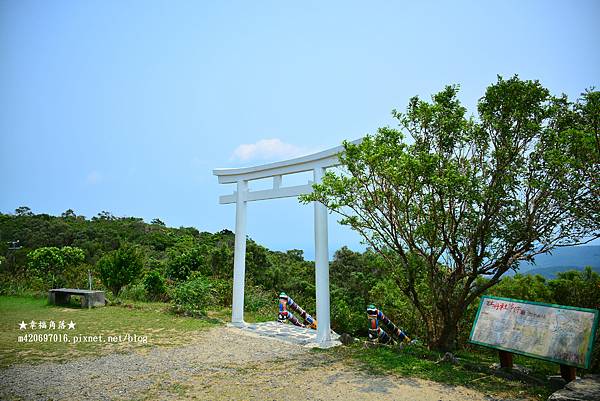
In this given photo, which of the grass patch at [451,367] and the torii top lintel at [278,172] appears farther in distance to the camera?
the torii top lintel at [278,172]

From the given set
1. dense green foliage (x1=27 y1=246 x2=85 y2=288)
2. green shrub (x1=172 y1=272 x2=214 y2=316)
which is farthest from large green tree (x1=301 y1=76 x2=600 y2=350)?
dense green foliage (x1=27 y1=246 x2=85 y2=288)

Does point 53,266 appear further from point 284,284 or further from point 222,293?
point 284,284

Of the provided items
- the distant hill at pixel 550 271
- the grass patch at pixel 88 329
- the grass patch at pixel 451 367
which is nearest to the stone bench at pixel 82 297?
the grass patch at pixel 88 329

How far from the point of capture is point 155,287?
39.7ft

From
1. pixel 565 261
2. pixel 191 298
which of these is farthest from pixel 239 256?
pixel 565 261

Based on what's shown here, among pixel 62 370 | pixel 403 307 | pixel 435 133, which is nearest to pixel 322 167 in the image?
pixel 435 133

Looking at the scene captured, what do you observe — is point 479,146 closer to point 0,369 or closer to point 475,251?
point 475,251

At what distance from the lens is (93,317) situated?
9.06 meters

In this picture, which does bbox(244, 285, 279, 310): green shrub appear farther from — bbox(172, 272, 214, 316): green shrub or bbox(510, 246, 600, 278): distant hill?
bbox(510, 246, 600, 278): distant hill

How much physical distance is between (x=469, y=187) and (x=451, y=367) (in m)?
2.31

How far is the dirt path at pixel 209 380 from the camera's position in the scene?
4336 millimetres

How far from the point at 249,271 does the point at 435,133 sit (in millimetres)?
8736

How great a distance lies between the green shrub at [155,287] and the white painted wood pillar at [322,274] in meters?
6.62

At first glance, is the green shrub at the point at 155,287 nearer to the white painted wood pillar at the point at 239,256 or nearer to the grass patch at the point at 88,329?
the grass patch at the point at 88,329
